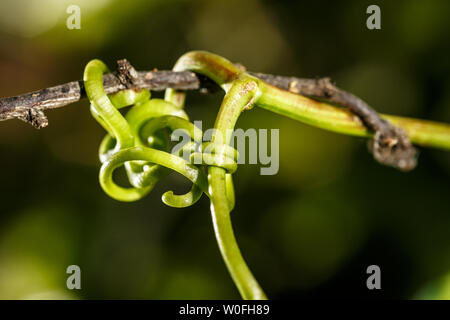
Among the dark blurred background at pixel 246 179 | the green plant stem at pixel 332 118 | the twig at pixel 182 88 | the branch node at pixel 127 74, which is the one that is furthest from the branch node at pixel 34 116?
the dark blurred background at pixel 246 179

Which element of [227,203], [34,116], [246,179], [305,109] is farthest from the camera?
[246,179]

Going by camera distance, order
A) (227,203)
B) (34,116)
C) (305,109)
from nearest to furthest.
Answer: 1. (227,203)
2. (34,116)
3. (305,109)

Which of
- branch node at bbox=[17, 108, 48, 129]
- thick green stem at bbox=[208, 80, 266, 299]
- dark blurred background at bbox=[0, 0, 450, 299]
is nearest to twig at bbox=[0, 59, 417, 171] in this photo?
branch node at bbox=[17, 108, 48, 129]

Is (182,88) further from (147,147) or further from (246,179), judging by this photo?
(246,179)

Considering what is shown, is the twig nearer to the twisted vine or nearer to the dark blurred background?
the twisted vine

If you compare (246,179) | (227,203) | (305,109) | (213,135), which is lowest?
(227,203)

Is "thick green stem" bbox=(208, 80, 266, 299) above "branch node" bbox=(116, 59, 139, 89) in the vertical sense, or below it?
below

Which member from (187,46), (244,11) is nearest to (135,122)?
(187,46)

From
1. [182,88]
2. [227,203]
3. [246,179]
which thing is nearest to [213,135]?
[227,203]

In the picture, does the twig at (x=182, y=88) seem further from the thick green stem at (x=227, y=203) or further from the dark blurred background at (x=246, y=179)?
the dark blurred background at (x=246, y=179)
